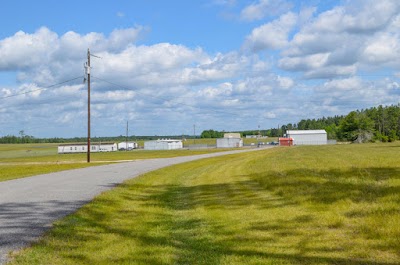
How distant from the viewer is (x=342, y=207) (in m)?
11.0

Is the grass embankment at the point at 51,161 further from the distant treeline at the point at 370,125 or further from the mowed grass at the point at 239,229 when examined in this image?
the distant treeline at the point at 370,125

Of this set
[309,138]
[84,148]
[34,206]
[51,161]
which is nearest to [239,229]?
[34,206]

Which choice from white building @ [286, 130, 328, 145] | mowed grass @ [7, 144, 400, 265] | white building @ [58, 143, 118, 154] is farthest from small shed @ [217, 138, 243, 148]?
mowed grass @ [7, 144, 400, 265]

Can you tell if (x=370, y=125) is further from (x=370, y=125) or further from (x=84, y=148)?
(x=84, y=148)

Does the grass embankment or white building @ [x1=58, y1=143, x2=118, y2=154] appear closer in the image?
the grass embankment

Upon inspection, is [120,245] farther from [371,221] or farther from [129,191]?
[129,191]

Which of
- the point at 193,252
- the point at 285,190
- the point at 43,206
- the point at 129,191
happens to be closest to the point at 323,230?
the point at 193,252

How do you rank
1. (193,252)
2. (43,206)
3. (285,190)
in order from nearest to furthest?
(193,252)
(43,206)
(285,190)

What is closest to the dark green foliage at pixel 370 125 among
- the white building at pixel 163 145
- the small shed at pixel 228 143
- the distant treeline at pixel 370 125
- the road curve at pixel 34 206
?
the distant treeline at pixel 370 125

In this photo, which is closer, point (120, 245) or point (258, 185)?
point (120, 245)

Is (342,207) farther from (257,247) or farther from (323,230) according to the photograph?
(257,247)

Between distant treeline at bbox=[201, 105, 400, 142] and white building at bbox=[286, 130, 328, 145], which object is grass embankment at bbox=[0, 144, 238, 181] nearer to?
white building at bbox=[286, 130, 328, 145]

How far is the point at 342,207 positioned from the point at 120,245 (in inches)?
206

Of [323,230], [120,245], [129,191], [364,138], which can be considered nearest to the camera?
[120,245]
